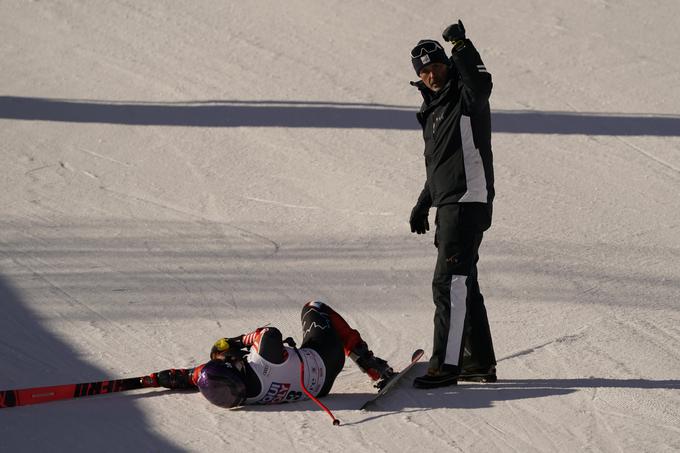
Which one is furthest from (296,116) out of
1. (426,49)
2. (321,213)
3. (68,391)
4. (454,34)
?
(68,391)

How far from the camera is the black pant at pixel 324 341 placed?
5613 mm

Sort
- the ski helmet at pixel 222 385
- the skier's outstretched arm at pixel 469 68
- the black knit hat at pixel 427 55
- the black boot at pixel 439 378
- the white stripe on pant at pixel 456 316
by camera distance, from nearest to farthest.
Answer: the skier's outstretched arm at pixel 469 68, the ski helmet at pixel 222 385, the black knit hat at pixel 427 55, the white stripe on pant at pixel 456 316, the black boot at pixel 439 378

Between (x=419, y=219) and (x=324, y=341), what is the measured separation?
3.03 ft

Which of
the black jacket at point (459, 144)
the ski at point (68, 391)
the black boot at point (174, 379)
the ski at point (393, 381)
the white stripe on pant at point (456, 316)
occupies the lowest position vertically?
the ski at point (68, 391)

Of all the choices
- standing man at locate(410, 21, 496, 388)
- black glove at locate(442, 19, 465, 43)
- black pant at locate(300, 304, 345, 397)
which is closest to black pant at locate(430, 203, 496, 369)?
standing man at locate(410, 21, 496, 388)

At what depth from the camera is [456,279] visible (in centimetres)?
552

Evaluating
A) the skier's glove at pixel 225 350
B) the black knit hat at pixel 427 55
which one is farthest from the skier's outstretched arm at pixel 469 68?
the skier's glove at pixel 225 350

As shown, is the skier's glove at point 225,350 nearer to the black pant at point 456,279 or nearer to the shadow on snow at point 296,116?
the black pant at point 456,279

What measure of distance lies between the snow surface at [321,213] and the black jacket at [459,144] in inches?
45.0

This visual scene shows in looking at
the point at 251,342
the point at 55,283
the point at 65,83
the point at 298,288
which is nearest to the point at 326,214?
the point at 298,288

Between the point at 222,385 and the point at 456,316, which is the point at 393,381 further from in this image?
the point at 222,385

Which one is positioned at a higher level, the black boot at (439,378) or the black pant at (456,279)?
the black pant at (456,279)

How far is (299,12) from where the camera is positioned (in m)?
12.1

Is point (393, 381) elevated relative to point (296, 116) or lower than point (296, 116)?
lower
